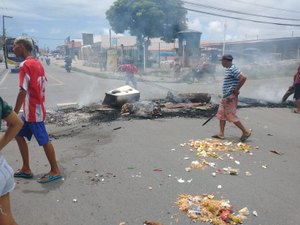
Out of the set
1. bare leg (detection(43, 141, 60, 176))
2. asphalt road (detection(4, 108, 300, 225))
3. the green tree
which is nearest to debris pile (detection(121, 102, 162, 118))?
asphalt road (detection(4, 108, 300, 225))

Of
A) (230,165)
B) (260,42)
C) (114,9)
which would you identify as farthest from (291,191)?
(260,42)

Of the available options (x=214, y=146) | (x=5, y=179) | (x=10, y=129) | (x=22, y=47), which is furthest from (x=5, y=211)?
Result: (x=214, y=146)

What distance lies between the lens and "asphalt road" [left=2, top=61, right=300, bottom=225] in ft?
10.9

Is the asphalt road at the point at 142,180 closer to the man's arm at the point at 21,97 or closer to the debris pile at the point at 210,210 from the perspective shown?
the debris pile at the point at 210,210

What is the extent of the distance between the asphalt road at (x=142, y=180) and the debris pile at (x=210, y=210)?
0.08 metres

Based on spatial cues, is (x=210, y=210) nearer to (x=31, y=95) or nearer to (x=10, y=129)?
(x=10, y=129)

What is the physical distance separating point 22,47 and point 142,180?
235 centimetres

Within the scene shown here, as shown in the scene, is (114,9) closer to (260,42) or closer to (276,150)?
(260,42)

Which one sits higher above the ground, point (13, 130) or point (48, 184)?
point (13, 130)

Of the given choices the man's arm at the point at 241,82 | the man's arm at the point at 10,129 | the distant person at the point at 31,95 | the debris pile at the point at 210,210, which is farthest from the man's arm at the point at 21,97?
the man's arm at the point at 241,82

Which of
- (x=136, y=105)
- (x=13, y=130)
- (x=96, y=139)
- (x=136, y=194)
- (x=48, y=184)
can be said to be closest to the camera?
(x=13, y=130)

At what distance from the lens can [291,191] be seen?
388cm

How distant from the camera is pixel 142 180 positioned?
13.7 ft

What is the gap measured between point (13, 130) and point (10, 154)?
3564 millimetres
